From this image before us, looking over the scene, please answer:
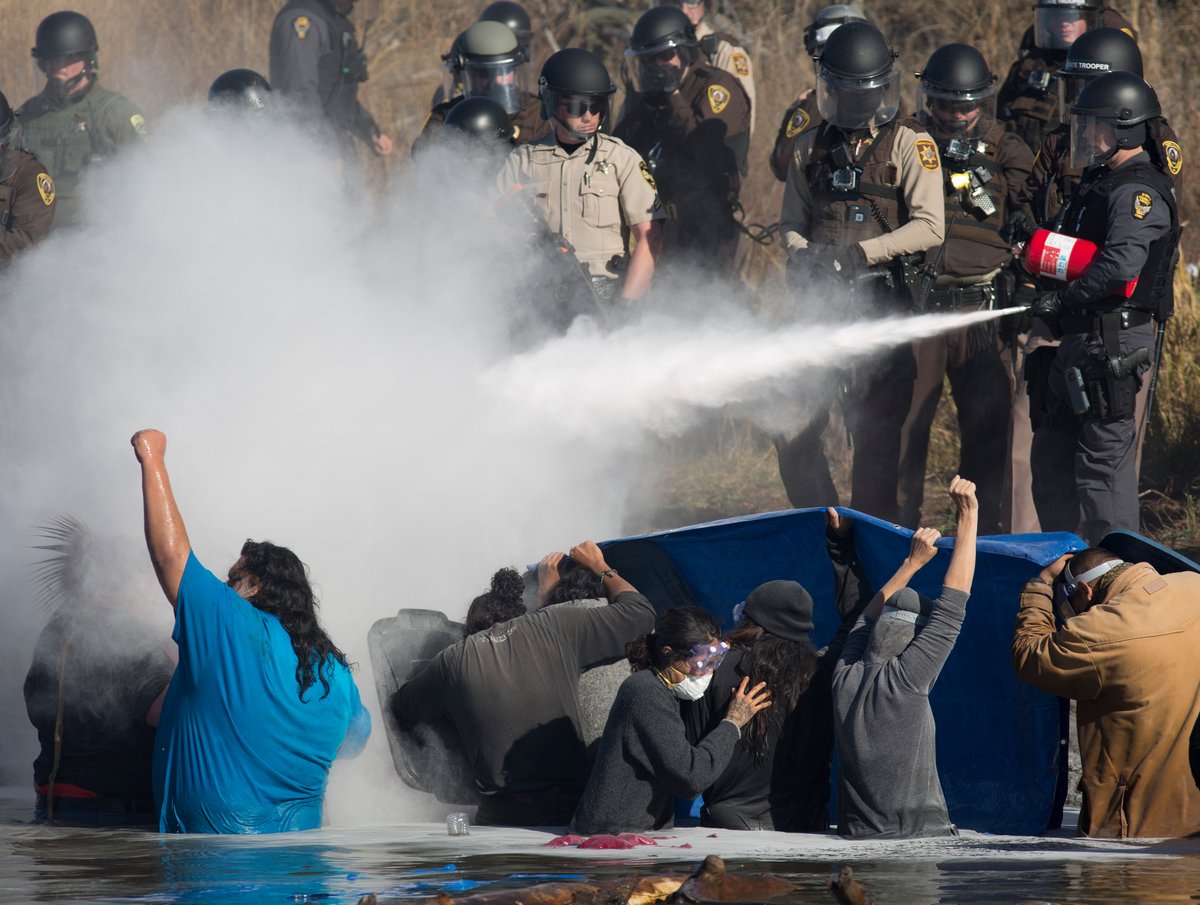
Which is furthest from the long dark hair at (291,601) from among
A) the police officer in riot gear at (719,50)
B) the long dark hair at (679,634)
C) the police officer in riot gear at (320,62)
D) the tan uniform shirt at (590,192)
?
the police officer in riot gear at (320,62)

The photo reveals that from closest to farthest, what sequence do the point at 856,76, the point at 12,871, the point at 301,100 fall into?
the point at 12,871 → the point at 856,76 → the point at 301,100

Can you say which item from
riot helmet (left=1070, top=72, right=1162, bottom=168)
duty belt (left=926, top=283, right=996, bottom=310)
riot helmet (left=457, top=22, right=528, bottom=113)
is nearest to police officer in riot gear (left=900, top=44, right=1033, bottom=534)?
duty belt (left=926, top=283, right=996, bottom=310)

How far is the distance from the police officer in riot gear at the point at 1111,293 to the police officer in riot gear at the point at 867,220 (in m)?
1.01

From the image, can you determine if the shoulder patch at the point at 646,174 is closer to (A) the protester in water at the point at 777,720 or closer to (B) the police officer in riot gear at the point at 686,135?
(B) the police officer in riot gear at the point at 686,135

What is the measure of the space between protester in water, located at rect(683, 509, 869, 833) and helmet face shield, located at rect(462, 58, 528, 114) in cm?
562

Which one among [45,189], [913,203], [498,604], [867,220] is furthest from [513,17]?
[498,604]

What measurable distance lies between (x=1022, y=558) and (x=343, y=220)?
14.8 feet

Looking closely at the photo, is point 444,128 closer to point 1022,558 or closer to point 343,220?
point 343,220

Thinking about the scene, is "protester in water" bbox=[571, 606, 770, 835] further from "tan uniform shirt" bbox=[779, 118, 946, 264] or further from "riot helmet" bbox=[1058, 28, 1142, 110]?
"riot helmet" bbox=[1058, 28, 1142, 110]

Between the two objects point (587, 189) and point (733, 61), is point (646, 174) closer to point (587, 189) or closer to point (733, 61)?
point (587, 189)

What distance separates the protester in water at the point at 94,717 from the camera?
257 inches

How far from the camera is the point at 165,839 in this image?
236 inches

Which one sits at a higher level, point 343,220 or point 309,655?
point 343,220

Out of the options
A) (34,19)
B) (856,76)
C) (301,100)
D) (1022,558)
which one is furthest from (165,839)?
(34,19)
